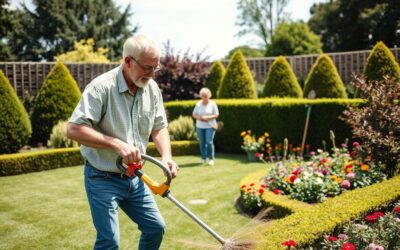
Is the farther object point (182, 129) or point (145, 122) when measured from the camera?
point (182, 129)

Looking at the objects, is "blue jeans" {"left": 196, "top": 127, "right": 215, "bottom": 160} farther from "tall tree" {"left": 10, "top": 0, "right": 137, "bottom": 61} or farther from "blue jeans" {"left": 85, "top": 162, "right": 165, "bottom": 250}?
"tall tree" {"left": 10, "top": 0, "right": 137, "bottom": 61}

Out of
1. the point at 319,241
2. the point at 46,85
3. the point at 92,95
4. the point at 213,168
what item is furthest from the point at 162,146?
the point at 46,85

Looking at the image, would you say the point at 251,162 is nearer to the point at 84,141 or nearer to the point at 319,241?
the point at 319,241

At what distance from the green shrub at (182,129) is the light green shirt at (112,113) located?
9.20 m

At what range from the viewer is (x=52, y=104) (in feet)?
36.3

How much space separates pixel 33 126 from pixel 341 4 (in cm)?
2812

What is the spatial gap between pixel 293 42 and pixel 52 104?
57.0 feet

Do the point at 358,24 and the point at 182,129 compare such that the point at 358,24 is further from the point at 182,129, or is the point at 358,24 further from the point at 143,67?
the point at 143,67

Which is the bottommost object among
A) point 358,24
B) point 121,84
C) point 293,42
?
point 121,84

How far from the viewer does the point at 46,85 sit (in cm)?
1121

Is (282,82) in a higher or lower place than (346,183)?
higher

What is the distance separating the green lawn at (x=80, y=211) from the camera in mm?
4465

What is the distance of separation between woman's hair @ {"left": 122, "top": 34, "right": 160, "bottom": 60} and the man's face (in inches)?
1.0

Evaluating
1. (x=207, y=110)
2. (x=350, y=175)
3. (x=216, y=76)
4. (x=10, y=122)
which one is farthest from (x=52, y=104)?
(x=350, y=175)
